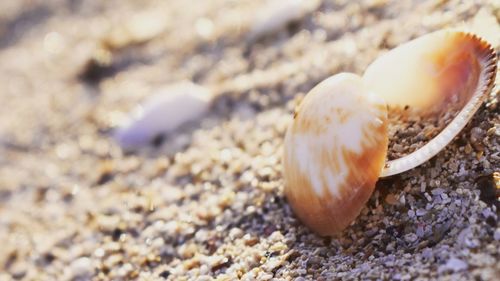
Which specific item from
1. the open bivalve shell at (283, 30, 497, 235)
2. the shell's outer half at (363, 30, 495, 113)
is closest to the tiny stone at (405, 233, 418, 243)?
the open bivalve shell at (283, 30, 497, 235)

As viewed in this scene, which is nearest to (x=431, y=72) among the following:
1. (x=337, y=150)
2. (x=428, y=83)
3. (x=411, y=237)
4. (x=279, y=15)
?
(x=428, y=83)

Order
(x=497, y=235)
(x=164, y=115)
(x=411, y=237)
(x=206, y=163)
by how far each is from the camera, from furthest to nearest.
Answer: (x=164, y=115) < (x=206, y=163) < (x=411, y=237) < (x=497, y=235)

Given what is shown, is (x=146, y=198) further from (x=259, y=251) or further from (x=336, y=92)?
(x=336, y=92)

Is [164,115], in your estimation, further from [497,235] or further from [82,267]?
[497,235]

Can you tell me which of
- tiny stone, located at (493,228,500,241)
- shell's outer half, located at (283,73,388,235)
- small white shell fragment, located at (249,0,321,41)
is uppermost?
small white shell fragment, located at (249,0,321,41)

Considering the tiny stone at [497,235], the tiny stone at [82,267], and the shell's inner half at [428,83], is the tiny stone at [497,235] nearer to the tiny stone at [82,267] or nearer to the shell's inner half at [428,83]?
the shell's inner half at [428,83]

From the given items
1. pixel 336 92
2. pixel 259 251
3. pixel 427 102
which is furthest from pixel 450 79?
pixel 259 251

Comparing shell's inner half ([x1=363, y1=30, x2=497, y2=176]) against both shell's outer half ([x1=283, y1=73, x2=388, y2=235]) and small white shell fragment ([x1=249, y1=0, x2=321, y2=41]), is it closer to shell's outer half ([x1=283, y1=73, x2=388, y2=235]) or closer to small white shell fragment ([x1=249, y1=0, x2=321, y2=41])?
shell's outer half ([x1=283, y1=73, x2=388, y2=235])
